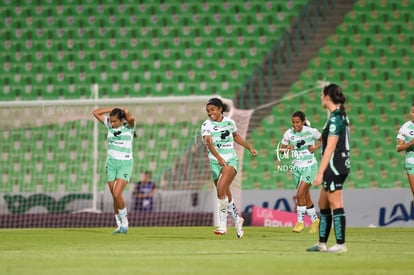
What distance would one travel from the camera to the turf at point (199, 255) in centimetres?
861

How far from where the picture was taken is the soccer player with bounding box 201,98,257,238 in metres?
14.5

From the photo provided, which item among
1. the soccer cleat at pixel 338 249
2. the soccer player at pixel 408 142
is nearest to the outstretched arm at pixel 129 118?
the soccer player at pixel 408 142

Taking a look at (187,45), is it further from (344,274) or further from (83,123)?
(344,274)

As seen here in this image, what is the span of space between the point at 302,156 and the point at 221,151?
2.12 meters

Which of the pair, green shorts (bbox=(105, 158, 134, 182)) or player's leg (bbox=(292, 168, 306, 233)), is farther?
player's leg (bbox=(292, 168, 306, 233))

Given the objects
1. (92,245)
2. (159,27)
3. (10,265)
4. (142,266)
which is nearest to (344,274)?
(142,266)

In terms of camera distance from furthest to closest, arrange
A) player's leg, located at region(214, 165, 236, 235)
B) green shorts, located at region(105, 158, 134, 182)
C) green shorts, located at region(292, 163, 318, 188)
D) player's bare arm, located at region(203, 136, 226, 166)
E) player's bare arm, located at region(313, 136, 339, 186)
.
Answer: green shorts, located at region(292, 163, 318, 188) → green shorts, located at region(105, 158, 134, 182) → player's leg, located at region(214, 165, 236, 235) → player's bare arm, located at region(203, 136, 226, 166) → player's bare arm, located at region(313, 136, 339, 186)

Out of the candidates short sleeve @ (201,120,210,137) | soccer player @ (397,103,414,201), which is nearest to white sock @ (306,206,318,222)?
soccer player @ (397,103,414,201)

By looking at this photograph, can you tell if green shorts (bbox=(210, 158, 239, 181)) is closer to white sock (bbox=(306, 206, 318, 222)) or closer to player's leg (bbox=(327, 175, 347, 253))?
white sock (bbox=(306, 206, 318, 222))

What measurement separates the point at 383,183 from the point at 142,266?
14367 mm

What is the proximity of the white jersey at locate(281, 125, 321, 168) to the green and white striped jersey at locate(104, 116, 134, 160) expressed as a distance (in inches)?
102

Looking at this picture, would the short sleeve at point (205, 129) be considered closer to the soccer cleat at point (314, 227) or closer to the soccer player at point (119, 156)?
the soccer player at point (119, 156)

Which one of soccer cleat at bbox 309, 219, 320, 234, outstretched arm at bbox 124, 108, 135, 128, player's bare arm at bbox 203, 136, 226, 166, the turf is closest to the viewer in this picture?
the turf

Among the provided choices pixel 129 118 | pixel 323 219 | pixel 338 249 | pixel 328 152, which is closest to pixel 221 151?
pixel 129 118
